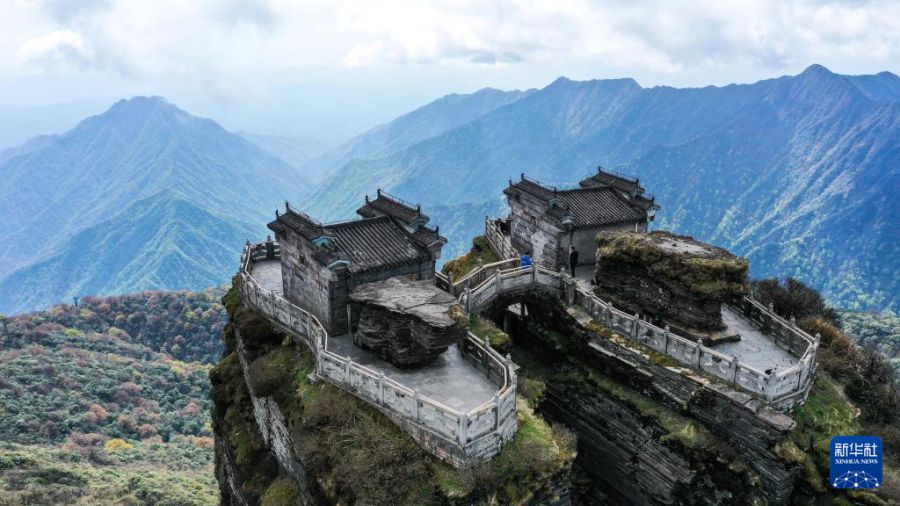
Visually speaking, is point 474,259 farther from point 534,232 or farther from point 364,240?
point 364,240

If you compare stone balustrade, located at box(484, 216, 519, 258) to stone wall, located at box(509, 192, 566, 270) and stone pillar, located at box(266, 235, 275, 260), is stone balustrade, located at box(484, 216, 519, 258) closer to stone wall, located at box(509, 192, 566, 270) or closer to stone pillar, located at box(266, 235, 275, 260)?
stone wall, located at box(509, 192, 566, 270)

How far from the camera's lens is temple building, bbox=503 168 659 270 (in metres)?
38.5

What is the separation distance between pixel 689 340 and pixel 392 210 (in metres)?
15.8

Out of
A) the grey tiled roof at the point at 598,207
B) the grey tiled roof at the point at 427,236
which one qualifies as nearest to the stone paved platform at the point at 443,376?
the grey tiled roof at the point at 427,236

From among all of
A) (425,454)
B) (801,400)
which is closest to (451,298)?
(425,454)

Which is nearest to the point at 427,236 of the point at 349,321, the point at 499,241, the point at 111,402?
the point at 349,321

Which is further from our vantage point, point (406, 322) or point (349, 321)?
point (349, 321)

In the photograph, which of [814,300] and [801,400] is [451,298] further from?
[814,300]

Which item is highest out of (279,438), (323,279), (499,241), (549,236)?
(323,279)

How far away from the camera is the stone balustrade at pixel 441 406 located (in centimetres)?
2062

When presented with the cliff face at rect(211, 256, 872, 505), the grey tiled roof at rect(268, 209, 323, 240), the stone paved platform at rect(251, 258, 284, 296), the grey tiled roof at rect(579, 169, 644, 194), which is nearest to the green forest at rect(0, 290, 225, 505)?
the cliff face at rect(211, 256, 872, 505)

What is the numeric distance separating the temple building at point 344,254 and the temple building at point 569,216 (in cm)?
1006

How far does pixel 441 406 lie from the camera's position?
2067 cm

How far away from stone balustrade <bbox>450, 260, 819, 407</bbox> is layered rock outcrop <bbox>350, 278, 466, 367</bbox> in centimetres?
500
